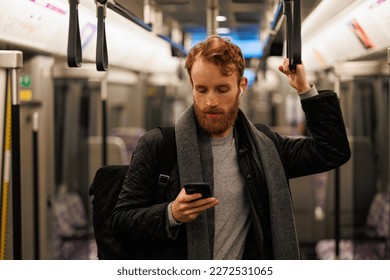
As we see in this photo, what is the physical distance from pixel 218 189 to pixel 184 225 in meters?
0.17

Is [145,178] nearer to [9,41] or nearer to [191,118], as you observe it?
[191,118]

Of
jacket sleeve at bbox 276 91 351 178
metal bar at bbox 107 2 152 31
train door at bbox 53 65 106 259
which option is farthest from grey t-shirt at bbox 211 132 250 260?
train door at bbox 53 65 106 259

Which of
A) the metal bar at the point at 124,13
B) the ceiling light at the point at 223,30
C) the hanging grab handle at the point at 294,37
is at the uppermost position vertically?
the ceiling light at the point at 223,30

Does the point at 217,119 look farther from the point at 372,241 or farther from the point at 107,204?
the point at 372,241

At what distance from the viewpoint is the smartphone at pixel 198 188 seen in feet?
5.56

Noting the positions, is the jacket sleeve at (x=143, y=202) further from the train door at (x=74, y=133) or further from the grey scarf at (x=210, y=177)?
the train door at (x=74, y=133)

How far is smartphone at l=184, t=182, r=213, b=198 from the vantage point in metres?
1.70

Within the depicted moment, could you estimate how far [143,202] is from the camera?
188cm

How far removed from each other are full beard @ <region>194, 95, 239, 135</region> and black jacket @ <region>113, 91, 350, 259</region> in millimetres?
82

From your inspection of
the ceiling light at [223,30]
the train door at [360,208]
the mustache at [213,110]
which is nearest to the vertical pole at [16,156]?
the mustache at [213,110]

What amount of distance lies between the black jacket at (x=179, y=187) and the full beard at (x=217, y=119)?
8 centimetres

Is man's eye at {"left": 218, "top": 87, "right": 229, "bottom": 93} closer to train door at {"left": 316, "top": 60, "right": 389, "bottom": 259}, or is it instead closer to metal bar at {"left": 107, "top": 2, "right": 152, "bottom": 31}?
metal bar at {"left": 107, "top": 2, "right": 152, "bottom": 31}

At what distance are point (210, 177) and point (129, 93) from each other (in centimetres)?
527
